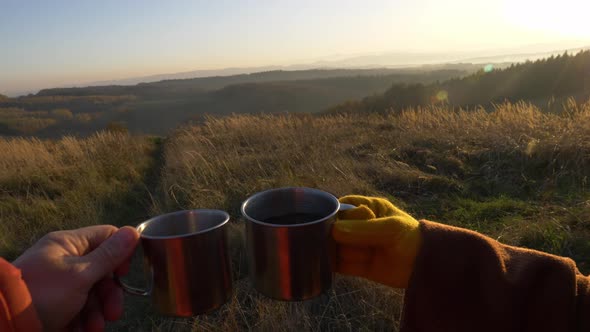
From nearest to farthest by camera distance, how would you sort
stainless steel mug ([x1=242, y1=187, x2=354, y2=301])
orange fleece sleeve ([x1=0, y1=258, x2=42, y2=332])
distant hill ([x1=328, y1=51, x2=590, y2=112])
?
orange fleece sleeve ([x1=0, y1=258, x2=42, y2=332]) < stainless steel mug ([x1=242, y1=187, x2=354, y2=301]) < distant hill ([x1=328, y1=51, x2=590, y2=112])

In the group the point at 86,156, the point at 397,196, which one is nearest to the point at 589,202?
the point at 397,196

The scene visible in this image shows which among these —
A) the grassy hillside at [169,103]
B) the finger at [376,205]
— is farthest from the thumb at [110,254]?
the grassy hillside at [169,103]

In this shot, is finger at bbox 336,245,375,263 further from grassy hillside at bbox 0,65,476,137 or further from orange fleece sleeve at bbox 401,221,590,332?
grassy hillside at bbox 0,65,476,137

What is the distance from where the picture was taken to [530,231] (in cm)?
275

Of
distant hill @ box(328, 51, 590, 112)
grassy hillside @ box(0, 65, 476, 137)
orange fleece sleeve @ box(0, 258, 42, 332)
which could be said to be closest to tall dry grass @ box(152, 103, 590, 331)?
orange fleece sleeve @ box(0, 258, 42, 332)

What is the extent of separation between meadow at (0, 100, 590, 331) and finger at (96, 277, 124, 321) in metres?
1.04

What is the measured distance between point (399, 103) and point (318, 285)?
2805 centimetres

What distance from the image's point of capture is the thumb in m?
1.05

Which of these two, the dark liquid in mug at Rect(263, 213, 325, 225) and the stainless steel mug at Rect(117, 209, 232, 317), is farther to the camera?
the dark liquid in mug at Rect(263, 213, 325, 225)

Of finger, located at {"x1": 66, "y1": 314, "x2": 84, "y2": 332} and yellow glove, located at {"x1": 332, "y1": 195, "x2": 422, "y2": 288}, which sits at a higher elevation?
yellow glove, located at {"x1": 332, "y1": 195, "x2": 422, "y2": 288}

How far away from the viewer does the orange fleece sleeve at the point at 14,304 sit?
Result: 82 centimetres

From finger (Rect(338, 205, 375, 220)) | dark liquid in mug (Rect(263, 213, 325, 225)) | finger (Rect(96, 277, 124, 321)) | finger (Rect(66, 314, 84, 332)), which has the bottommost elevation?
finger (Rect(66, 314, 84, 332))

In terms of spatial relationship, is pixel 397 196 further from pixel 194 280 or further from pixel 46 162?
pixel 46 162

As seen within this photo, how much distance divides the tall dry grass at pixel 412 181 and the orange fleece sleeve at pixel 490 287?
981mm
